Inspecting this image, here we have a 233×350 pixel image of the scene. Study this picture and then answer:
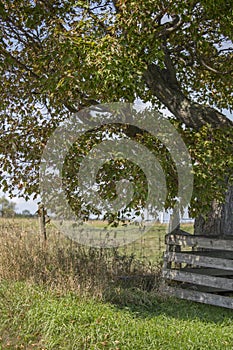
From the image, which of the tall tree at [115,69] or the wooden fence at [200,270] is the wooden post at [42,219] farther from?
the wooden fence at [200,270]

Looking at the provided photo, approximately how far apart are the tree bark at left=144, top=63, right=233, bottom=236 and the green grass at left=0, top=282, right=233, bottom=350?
1826 millimetres

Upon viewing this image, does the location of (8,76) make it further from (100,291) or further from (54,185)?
(100,291)

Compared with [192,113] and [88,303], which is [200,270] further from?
[192,113]

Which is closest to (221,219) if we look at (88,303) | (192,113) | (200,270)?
(200,270)

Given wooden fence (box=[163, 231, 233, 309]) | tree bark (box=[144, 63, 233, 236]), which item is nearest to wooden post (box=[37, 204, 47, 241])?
A: wooden fence (box=[163, 231, 233, 309])

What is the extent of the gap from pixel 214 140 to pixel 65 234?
3.46m

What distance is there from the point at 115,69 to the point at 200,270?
4.39 metres

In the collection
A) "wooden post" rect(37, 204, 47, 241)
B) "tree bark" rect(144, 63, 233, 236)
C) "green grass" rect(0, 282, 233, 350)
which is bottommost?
"green grass" rect(0, 282, 233, 350)

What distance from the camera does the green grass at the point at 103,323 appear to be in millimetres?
5363

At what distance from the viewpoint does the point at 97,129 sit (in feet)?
24.0

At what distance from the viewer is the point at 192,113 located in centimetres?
799

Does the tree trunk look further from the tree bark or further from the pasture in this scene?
the pasture

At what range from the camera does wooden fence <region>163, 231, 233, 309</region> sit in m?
7.14

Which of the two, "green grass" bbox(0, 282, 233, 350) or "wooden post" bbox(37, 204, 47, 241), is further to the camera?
"wooden post" bbox(37, 204, 47, 241)
